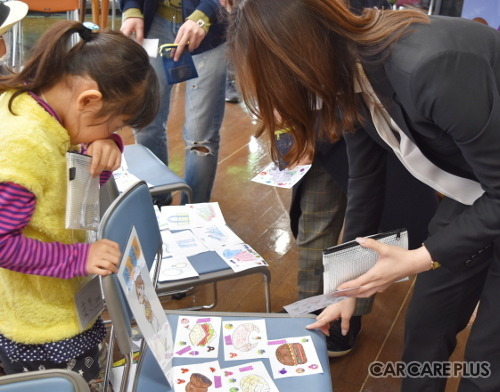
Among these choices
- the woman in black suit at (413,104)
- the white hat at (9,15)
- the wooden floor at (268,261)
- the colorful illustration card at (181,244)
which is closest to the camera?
the woman in black suit at (413,104)

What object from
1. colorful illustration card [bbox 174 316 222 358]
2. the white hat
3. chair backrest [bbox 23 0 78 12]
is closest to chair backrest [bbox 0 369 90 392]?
colorful illustration card [bbox 174 316 222 358]

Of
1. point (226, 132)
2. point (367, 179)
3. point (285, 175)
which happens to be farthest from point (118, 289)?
point (226, 132)

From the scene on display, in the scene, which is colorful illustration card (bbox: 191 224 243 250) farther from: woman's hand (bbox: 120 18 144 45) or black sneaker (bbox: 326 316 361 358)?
woman's hand (bbox: 120 18 144 45)

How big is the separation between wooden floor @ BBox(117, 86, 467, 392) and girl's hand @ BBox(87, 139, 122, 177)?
43.5 inches

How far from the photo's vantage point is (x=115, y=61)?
47.9 inches

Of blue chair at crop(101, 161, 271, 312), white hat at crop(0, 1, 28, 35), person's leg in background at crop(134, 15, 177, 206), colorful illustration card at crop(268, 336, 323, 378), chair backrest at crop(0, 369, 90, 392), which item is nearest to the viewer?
chair backrest at crop(0, 369, 90, 392)

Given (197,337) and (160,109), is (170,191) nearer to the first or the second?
(160,109)

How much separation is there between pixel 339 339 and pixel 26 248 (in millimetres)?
1278

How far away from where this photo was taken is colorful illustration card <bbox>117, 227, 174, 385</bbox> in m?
1.15

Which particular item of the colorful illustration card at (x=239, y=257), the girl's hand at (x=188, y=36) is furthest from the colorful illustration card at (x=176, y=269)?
the girl's hand at (x=188, y=36)

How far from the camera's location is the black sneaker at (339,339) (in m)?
2.05

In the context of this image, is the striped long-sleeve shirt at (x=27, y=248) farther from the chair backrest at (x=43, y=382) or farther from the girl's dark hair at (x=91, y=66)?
the chair backrest at (x=43, y=382)

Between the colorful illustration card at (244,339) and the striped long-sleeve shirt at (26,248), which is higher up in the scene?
the striped long-sleeve shirt at (26,248)

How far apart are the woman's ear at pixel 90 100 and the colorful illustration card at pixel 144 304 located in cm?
30
